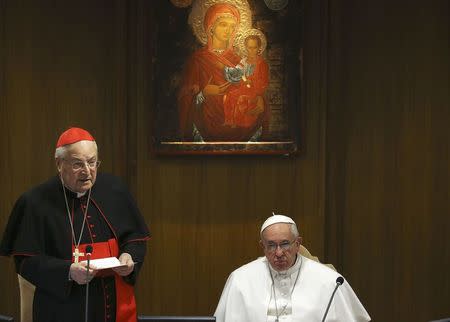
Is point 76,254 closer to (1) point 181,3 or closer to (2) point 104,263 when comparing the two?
(2) point 104,263

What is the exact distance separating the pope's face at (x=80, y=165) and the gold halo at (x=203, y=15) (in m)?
Result: 2.12

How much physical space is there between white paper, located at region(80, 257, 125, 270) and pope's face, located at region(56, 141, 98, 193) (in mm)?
377

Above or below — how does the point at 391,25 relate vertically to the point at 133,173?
above

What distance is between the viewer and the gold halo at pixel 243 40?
5766mm

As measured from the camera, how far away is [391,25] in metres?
5.94

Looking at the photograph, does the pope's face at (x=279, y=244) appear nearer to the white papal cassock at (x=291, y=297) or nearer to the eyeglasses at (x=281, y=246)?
the eyeglasses at (x=281, y=246)

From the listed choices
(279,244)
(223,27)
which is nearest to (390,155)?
(223,27)

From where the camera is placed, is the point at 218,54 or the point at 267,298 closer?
the point at 267,298

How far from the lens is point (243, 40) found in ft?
19.0

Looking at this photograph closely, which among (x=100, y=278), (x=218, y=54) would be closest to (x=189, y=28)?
(x=218, y=54)

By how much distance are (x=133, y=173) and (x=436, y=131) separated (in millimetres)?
2338

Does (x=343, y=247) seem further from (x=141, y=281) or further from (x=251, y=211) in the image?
(x=141, y=281)

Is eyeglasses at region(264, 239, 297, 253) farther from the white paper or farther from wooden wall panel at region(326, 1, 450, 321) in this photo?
wooden wall panel at region(326, 1, 450, 321)

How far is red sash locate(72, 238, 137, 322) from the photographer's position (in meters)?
3.89
